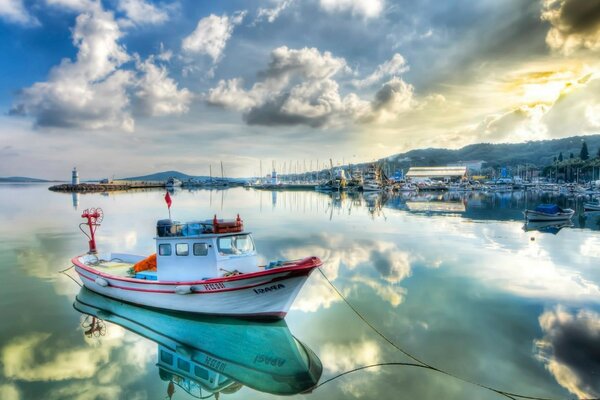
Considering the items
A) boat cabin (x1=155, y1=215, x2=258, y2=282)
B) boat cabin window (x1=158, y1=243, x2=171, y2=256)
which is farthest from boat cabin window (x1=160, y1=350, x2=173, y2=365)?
boat cabin window (x1=158, y1=243, x2=171, y2=256)

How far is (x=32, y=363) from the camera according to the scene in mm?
11836

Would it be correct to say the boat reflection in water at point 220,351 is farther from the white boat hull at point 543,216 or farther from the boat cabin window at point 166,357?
the white boat hull at point 543,216

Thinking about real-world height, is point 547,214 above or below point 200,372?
above

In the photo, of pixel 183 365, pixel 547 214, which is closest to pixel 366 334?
pixel 183 365

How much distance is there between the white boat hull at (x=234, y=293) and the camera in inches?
526

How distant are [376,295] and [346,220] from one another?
31987 millimetres

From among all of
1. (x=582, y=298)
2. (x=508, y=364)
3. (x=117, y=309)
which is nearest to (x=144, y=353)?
(x=117, y=309)

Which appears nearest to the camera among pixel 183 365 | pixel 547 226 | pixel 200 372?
pixel 200 372

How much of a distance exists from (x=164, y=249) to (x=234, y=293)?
3624 millimetres

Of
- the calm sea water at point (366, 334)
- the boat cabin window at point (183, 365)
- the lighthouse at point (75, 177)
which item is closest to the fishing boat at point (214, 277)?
the calm sea water at point (366, 334)

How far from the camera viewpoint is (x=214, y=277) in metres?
14.5

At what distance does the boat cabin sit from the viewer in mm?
14680

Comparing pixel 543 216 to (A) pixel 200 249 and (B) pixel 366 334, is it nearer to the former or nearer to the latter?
(B) pixel 366 334

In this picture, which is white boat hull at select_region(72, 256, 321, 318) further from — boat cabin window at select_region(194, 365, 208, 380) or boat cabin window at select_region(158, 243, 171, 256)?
boat cabin window at select_region(194, 365, 208, 380)
